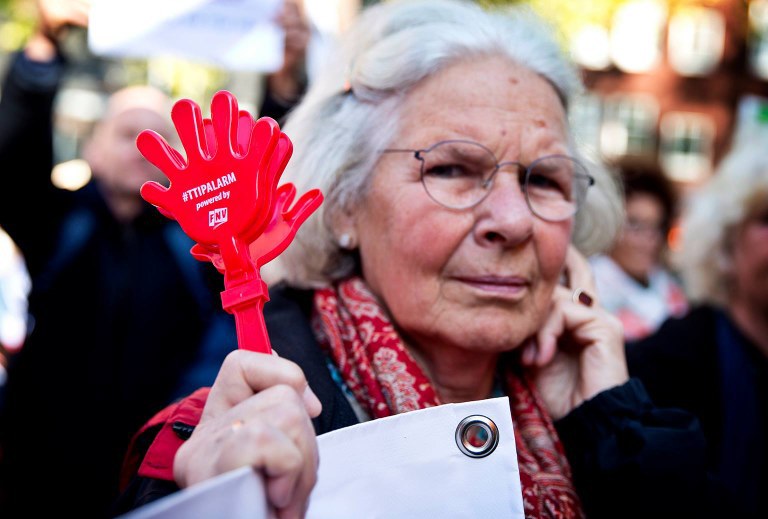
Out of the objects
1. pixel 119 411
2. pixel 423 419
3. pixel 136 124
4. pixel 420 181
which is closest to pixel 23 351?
pixel 119 411

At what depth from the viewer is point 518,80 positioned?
1794mm

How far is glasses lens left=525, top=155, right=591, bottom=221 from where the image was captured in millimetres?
1769

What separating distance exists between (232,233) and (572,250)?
138 centimetres

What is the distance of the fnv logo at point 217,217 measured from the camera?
3.83ft

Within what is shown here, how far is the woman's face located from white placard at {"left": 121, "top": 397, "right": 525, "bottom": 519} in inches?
16.7

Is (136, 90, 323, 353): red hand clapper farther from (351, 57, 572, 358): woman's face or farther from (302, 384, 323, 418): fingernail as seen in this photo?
(351, 57, 572, 358): woman's face

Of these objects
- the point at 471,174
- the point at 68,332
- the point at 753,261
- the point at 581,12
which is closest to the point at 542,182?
the point at 471,174

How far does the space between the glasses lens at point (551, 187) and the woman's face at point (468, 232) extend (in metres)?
0.03

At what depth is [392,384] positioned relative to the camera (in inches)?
62.5

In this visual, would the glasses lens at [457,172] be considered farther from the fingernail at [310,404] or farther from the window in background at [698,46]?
the window in background at [698,46]

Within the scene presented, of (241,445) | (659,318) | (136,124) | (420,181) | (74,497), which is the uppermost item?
(136,124)

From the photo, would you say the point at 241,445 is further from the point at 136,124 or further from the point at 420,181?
the point at 136,124

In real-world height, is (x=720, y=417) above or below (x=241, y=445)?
below

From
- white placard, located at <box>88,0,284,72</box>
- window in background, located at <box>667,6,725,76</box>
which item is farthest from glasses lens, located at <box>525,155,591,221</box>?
window in background, located at <box>667,6,725,76</box>
